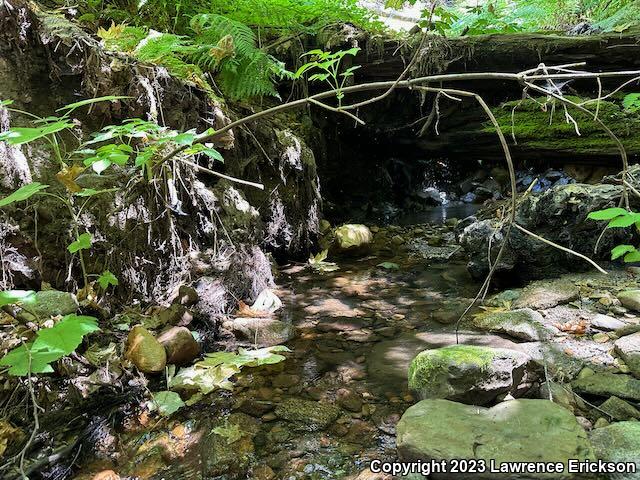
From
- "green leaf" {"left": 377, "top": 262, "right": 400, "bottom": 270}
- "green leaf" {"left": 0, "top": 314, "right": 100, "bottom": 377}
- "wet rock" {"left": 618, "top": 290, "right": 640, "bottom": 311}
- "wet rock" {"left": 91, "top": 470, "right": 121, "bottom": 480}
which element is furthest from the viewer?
"green leaf" {"left": 377, "top": 262, "right": 400, "bottom": 270}

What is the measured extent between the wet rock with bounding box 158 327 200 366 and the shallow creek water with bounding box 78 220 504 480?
0.36m

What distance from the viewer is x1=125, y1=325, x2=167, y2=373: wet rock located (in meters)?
2.35

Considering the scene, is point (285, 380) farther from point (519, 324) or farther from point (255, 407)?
point (519, 324)

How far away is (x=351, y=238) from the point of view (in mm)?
5516

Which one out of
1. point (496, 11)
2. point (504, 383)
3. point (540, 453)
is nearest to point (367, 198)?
point (496, 11)

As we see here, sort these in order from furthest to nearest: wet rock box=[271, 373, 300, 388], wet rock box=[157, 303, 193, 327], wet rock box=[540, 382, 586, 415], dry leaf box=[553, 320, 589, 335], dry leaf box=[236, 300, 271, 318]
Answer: dry leaf box=[236, 300, 271, 318], dry leaf box=[553, 320, 589, 335], wet rock box=[157, 303, 193, 327], wet rock box=[271, 373, 300, 388], wet rock box=[540, 382, 586, 415]

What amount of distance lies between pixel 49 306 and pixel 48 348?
1.01 meters

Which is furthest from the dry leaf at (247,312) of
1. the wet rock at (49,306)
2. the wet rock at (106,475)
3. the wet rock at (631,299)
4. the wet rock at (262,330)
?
the wet rock at (631,299)

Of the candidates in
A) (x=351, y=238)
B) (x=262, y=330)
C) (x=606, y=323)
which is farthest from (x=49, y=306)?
(x=351, y=238)

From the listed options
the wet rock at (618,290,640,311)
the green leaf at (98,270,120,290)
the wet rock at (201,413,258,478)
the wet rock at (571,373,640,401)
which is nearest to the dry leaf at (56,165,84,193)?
the green leaf at (98,270,120,290)

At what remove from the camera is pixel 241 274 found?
354 centimetres

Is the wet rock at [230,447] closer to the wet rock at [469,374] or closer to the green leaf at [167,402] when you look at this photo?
the green leaf at [167,402]

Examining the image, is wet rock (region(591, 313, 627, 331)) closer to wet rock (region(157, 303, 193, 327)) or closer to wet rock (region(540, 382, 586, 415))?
wet rock (region(540, 382, 586, 415))

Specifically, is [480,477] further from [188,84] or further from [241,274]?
[188,84]
